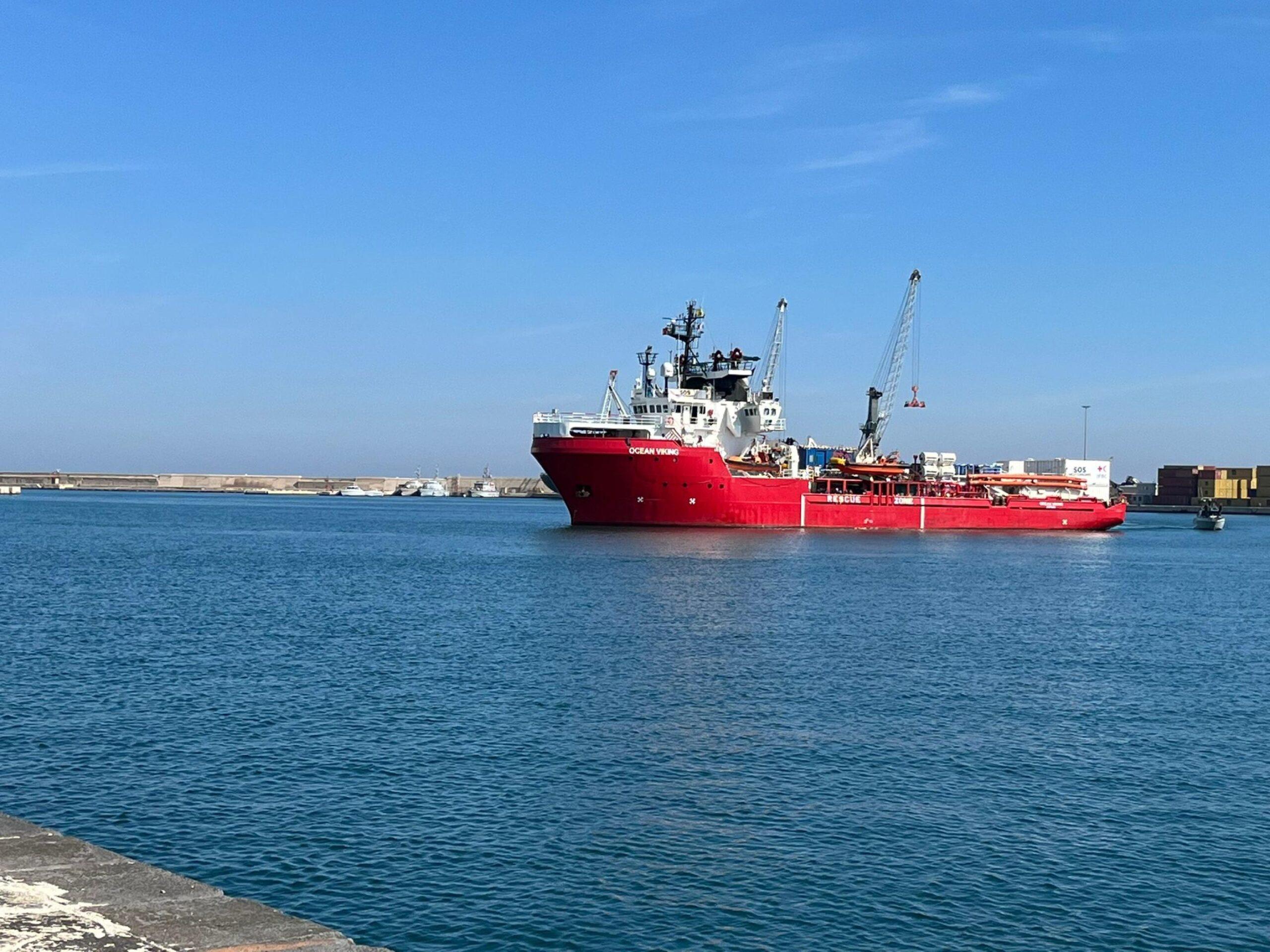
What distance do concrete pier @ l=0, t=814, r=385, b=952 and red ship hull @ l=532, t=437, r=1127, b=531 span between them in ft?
210

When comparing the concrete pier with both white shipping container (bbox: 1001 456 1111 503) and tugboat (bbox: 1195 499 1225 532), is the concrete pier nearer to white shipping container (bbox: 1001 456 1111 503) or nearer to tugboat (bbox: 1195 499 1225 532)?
white shipping container (bbox: 1001 456 1111 503)

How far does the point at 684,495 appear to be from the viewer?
77500 mm

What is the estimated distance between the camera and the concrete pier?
369 inches

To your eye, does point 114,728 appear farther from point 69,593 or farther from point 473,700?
point 69,593

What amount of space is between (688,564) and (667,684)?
30461mm

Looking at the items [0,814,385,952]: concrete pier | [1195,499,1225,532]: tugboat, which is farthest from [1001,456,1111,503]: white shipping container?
[0,814,385,952]: concrete pier

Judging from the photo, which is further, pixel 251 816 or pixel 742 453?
pixel 742 453

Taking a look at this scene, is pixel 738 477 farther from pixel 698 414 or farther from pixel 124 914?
pixel 124 914

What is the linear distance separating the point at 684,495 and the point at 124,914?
67907 mm

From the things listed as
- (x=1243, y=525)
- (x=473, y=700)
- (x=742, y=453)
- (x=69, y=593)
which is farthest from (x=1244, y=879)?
(x=1243, y=525)

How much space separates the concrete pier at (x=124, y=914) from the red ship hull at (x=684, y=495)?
63.9 m

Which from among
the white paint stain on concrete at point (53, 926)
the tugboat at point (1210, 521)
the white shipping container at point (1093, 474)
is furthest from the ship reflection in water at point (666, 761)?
the tugboat at point (1210, 521)

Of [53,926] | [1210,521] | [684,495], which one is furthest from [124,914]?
[1210,521]

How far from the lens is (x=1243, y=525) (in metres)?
164
